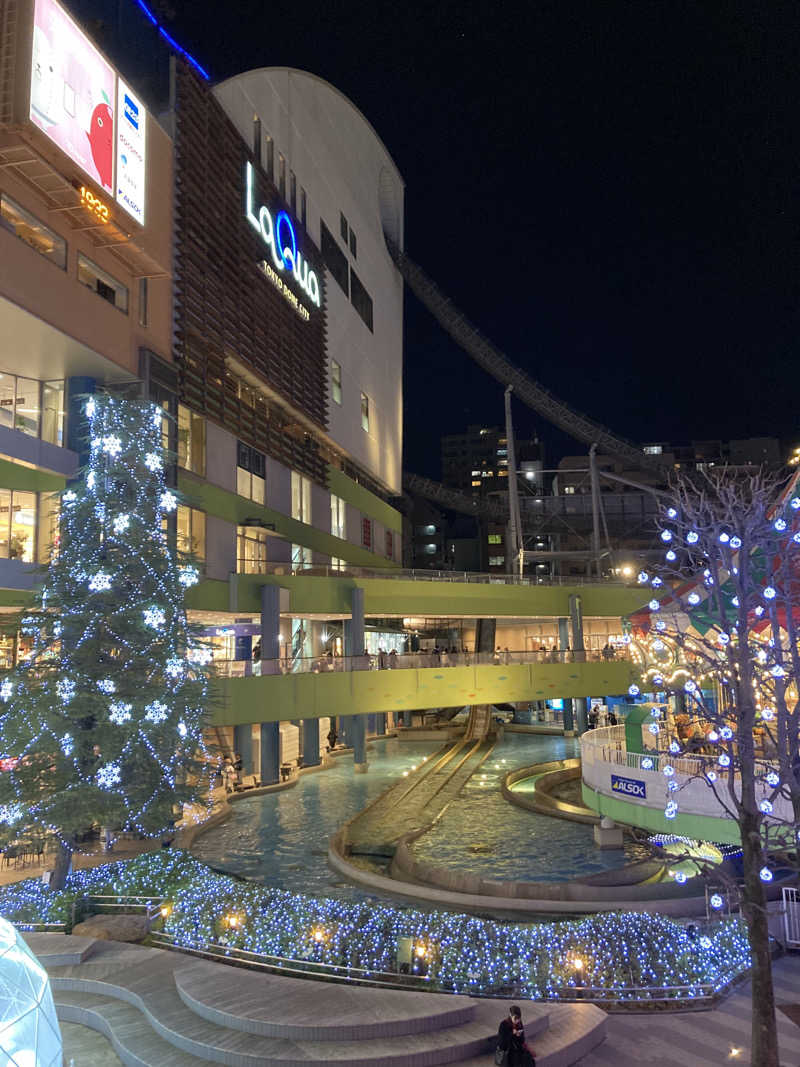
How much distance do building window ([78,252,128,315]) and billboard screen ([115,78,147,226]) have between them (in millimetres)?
1991

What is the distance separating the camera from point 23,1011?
6516 mm

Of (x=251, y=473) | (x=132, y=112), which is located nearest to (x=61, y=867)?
(x=251, y=473)

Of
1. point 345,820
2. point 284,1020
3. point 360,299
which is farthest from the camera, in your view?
point 360,299

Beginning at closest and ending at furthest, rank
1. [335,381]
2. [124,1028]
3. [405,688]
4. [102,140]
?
[124,1028] → [102,140] → [405,688] → [335,381]

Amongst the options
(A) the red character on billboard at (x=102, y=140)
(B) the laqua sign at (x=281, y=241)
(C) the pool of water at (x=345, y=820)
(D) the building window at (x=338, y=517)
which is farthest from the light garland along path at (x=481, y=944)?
(D) the building window at (x=338, y=517)

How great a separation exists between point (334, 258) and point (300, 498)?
16515 mm

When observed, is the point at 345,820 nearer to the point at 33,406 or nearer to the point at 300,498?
the point at 33,406

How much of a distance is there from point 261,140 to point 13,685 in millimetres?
32494

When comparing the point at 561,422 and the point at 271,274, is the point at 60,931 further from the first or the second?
the point at 561,422

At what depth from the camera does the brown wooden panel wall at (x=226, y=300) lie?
98.1 feet

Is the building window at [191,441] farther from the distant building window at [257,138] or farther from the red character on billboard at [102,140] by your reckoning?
the distant building window at [257,138]

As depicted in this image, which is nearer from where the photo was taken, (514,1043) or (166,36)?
(514,1043)

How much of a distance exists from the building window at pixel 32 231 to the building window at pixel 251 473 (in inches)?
501

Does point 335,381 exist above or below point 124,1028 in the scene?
above
